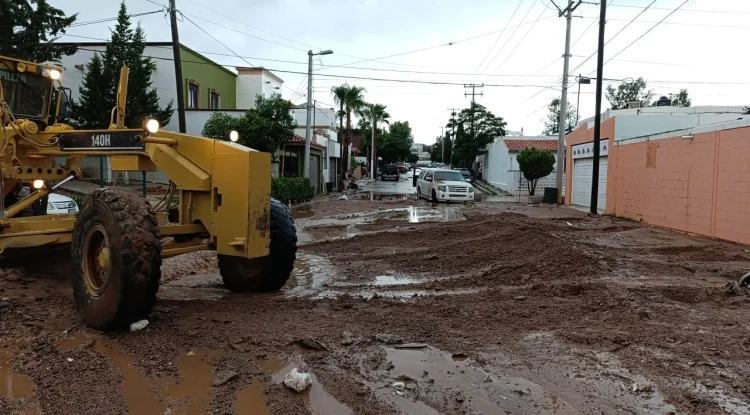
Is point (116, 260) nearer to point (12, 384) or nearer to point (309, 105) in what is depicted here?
point (12, 384)

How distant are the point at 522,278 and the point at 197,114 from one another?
24825mm

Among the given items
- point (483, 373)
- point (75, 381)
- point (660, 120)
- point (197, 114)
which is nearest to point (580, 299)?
point (483, 373)

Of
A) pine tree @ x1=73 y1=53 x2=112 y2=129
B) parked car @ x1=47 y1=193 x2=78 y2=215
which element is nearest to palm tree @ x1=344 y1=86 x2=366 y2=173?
pine tree @ x1=73 y1=53 x2=112 y2=129

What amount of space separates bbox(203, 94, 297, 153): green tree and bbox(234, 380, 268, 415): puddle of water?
21.1 meters

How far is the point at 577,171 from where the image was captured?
26297 mm

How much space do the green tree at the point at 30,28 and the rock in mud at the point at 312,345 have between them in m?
22.7

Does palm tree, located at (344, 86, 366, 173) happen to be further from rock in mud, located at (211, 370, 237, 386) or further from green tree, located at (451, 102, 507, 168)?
rock in mud, located at (211, 370, 237, 386)

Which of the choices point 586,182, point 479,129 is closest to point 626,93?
point 479,129

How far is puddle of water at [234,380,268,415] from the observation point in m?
3.79

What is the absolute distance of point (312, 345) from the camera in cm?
489

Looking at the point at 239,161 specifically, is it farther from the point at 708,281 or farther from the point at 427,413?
the point at 708,281

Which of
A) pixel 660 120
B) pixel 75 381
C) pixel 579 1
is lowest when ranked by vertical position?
pixel 75 381

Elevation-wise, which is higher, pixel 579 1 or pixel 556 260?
pixel 579 1

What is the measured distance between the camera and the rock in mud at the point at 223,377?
420 centimetres
